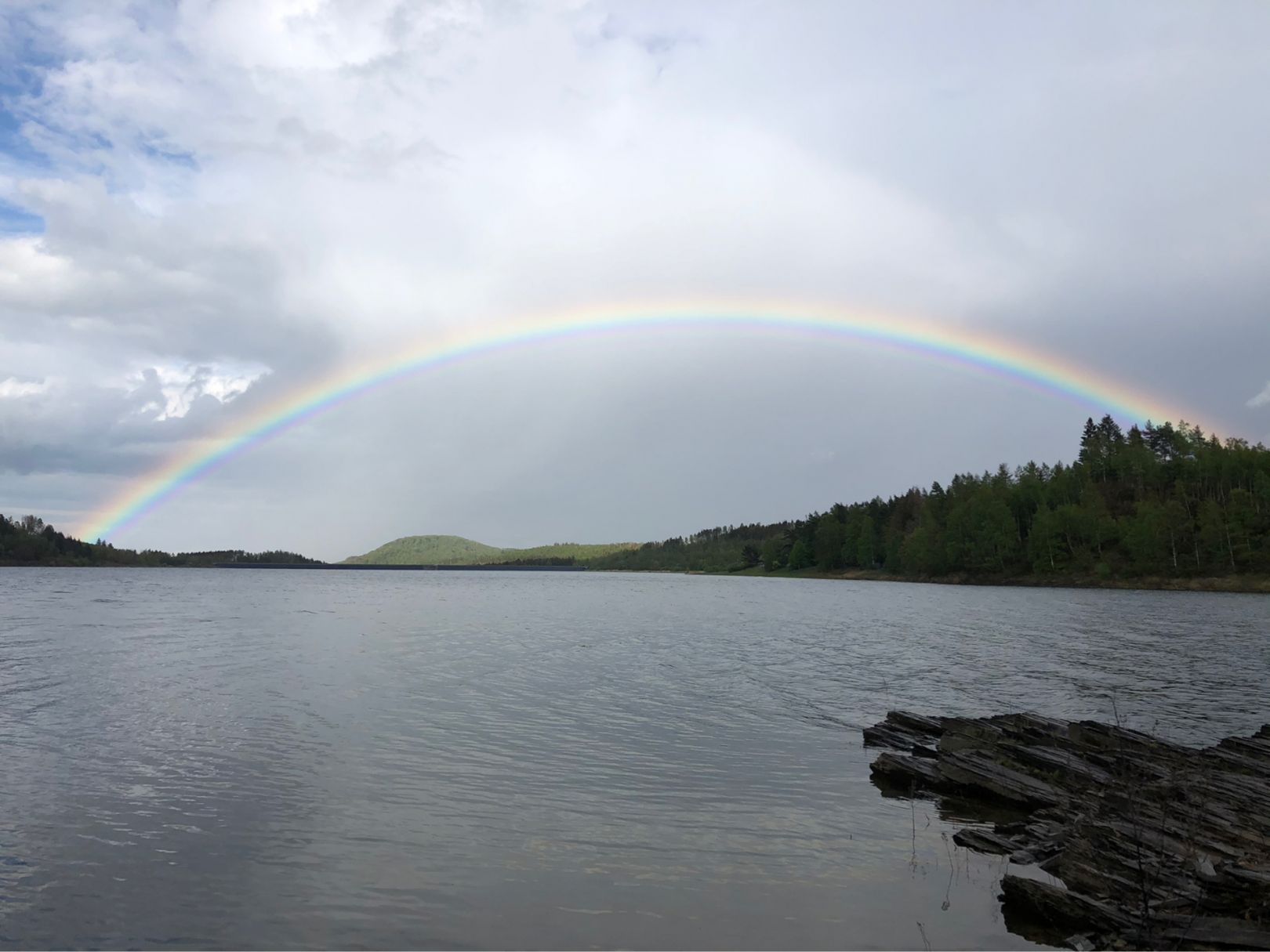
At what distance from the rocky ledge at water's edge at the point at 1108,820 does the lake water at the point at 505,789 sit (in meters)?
1.04

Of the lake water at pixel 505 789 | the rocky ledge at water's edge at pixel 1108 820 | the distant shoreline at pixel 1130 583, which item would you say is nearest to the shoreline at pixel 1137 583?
the distant shoreline at pixel 1130 583

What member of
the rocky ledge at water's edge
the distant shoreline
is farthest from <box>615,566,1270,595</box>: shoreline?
the rocky ledge at water's edge

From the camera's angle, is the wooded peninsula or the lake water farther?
the wooded peninsula

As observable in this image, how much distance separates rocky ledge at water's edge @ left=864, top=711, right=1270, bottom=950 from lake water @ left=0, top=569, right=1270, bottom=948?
1.04 meters

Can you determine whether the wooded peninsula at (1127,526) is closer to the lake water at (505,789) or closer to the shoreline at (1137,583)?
the shoreline at (1137,583)

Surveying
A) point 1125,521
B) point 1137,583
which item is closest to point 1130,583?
point 1137,583

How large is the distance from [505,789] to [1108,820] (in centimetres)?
1300

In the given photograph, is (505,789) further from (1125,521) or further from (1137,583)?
(1125,521)

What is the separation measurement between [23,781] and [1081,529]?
574 ft

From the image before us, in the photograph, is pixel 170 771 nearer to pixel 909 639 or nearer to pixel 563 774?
pixel 563 774

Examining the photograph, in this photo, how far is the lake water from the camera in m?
12.4

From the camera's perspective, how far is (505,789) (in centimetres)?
1931

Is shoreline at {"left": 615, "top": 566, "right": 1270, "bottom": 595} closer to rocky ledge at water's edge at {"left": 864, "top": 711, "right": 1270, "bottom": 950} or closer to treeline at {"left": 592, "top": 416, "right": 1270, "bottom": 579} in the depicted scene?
treeline at {"left": 592, "top": 416, "right": 1270, "bottom": 579}

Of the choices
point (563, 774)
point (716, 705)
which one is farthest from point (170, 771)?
point (716, 705)
